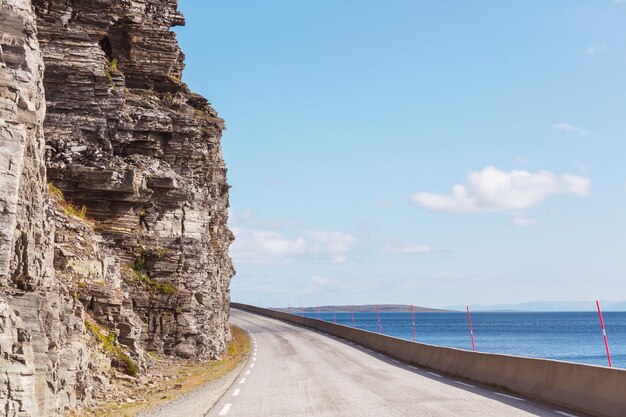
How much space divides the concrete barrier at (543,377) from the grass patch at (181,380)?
28.7 ft

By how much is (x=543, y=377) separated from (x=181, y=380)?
12851 millimetres

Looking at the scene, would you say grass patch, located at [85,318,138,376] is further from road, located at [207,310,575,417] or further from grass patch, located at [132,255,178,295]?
grass patch, located at [132,255,178,295]

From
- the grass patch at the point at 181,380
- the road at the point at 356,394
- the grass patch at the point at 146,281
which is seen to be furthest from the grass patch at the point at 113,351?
the grass patch at the point at 146,281

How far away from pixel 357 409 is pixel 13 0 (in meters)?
11.3

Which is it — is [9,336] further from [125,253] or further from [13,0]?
[125,253]

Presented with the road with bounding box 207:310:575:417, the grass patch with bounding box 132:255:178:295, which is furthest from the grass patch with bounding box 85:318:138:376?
the grass patch with bounding box 132:255:178:295

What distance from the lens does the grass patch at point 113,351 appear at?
1858 centimetres

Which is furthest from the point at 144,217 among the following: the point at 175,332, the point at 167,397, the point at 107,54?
the point at 167,397

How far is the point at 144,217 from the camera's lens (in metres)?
28.9

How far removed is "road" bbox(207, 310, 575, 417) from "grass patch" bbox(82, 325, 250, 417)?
1.33m

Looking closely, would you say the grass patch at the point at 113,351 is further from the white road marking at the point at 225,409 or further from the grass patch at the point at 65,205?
the white road marking at the point at 225,409

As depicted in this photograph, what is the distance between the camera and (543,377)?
47.8 feet

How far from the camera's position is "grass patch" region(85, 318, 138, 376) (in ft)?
61.0

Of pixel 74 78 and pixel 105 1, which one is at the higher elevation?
pixel 105 1
